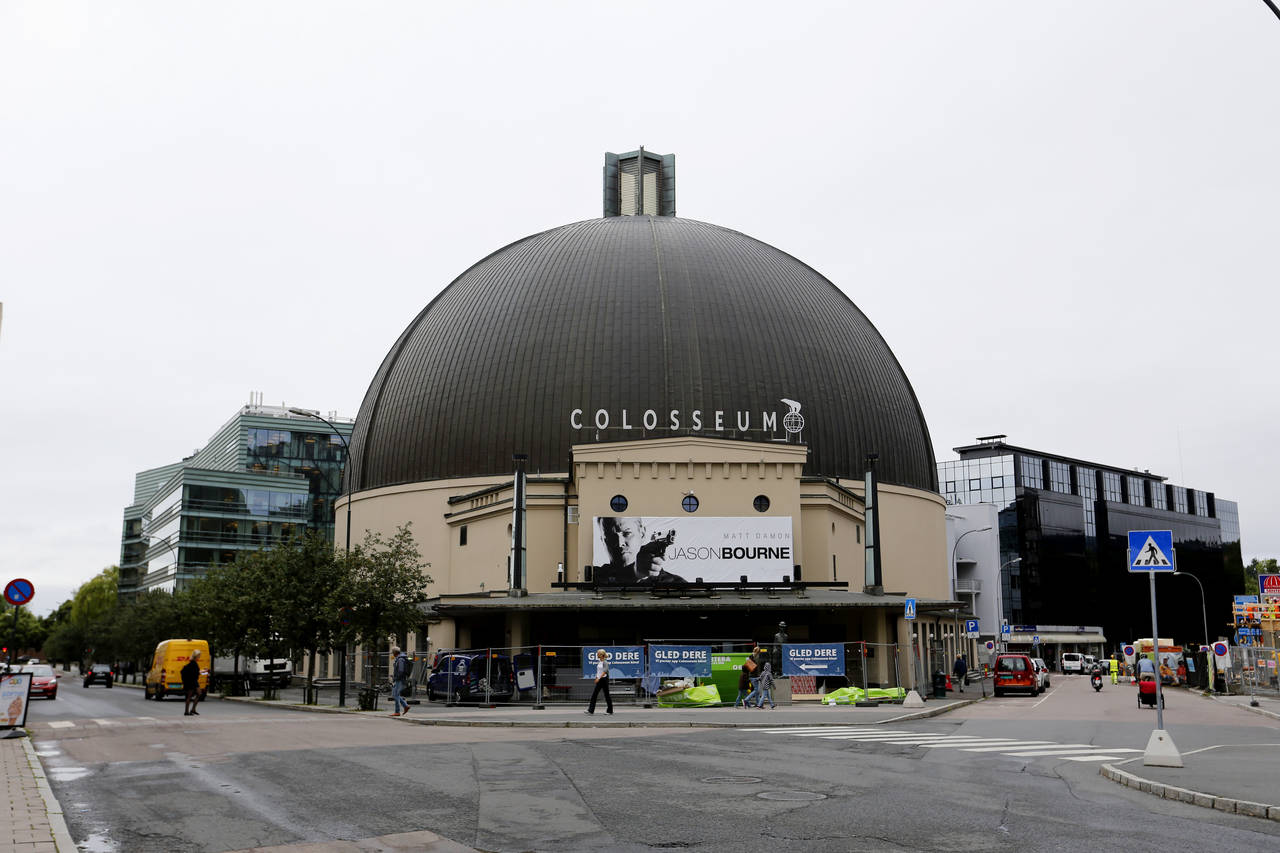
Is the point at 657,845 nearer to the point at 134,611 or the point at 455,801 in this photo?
the point at 455,801

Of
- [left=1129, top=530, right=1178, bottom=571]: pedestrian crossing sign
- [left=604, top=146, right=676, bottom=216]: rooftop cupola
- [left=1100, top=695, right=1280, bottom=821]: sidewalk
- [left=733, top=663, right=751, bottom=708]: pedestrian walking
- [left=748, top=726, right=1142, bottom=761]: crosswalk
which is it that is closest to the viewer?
[left=1100, top=695, right=1280, bottom=821]: sidewalk

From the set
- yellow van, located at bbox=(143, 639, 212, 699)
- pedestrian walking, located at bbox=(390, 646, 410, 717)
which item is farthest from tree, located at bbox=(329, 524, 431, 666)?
yellow van, located at bbox=(143, 639, 212, 699)

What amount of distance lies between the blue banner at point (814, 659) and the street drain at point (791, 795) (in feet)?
73.0

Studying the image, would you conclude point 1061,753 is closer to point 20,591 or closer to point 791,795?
point 791,795

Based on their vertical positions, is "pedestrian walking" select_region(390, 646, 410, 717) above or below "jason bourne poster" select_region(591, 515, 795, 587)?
below

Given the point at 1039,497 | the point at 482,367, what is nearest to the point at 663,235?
the point at 482,367

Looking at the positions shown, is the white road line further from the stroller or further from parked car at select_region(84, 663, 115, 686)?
parked car at select_region(84, 663, 115, 686)

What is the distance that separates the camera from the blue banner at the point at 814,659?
35688 mm

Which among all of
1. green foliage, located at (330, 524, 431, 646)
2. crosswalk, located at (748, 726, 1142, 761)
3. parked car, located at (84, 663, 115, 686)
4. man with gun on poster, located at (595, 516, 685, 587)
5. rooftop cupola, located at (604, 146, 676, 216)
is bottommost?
parked car, located at (84, 663, 115, 686)

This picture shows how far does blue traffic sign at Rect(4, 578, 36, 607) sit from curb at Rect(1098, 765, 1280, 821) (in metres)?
21.1

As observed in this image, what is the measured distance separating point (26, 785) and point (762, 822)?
9.84 m

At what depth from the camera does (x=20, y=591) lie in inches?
956

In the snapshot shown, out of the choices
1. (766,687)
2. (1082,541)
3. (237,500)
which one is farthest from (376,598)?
(1082,541)

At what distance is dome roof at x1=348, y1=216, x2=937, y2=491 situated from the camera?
5147 centimetres
